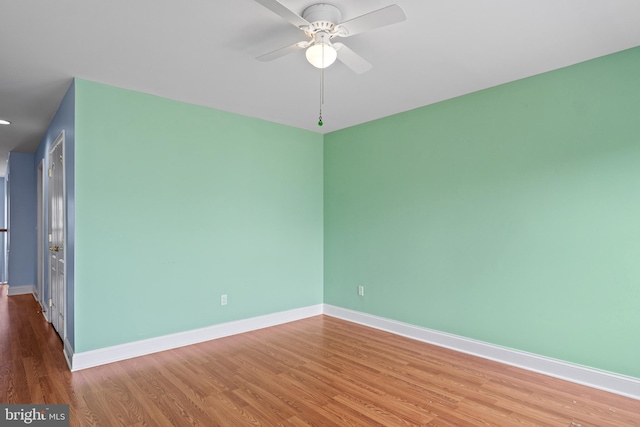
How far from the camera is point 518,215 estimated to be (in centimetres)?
304

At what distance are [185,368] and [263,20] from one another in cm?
274

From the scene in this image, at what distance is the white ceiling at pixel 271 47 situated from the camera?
2035 millimetres

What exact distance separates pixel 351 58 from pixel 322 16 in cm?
33

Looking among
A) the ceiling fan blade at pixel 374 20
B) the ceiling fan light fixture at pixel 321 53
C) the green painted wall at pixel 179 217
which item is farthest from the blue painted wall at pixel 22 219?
the ceiling fan blade at pixel 374 20

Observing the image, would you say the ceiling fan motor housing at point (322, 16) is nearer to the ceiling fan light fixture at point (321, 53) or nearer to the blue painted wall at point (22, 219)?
the ceiling fan light fixture at point (321, 53)

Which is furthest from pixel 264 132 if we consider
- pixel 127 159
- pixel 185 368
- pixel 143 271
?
pixel 185 368

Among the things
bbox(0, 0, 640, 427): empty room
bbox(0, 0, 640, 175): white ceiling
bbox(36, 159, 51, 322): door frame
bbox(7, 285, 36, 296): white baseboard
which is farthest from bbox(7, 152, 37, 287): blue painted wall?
bbox(0, 0, 640, 175): white ceiling

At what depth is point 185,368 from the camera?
9.57 feet

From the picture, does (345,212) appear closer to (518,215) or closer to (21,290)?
(518,215)

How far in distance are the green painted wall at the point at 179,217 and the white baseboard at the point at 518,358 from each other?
1216 mm

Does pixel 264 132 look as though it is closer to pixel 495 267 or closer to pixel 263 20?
pixel 263 20

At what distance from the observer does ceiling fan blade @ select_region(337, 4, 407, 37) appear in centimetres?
169

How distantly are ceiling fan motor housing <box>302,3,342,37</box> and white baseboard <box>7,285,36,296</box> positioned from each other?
21.9 feet

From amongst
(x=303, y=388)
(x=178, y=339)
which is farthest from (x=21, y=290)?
(x=303, y=388)
